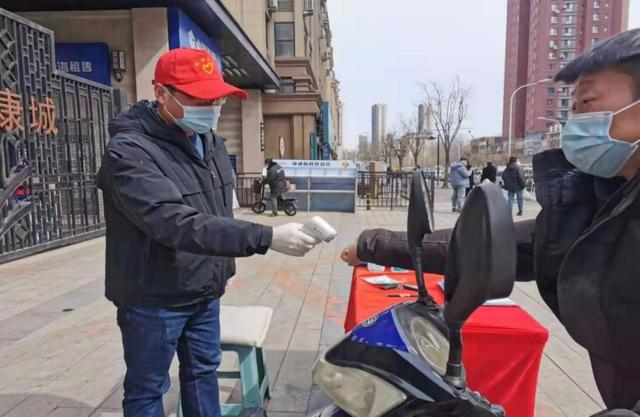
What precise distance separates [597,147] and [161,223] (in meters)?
1.38

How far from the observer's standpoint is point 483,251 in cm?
86

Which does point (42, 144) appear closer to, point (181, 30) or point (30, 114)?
point (30, 114)

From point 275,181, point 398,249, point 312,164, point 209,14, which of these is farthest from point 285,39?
point 398,249

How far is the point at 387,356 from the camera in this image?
1.07 metres

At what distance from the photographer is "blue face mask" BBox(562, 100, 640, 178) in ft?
4.25

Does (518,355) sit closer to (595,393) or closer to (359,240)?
(359,240)

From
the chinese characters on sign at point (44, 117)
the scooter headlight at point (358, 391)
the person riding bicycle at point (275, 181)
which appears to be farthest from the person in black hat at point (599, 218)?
the person riding bicycle at point (275, 181)

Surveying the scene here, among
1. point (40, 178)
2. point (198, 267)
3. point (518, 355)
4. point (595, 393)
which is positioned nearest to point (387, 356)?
point (198, 267)

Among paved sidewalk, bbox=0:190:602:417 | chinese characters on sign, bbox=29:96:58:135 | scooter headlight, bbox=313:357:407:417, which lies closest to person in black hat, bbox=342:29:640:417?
scooter headlight, bbox=313:357:407:417

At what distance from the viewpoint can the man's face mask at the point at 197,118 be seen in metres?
1.89

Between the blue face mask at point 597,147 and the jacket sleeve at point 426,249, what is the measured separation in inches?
10.9

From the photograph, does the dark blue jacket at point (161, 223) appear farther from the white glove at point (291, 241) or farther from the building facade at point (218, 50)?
the building facade at point (218, 50)

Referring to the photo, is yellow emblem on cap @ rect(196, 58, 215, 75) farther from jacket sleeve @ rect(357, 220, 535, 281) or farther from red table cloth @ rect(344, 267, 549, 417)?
red table cloth @ rect(344, 267, 549, 417)

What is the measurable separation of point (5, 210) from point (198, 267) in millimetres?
6025
